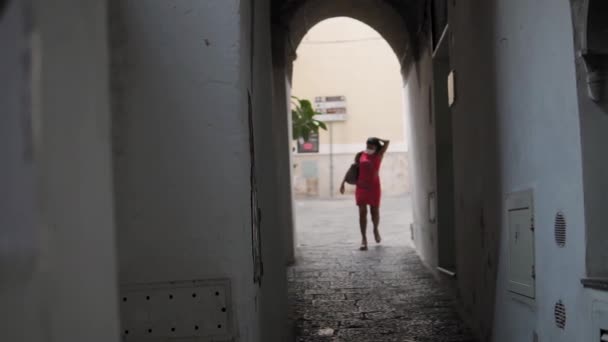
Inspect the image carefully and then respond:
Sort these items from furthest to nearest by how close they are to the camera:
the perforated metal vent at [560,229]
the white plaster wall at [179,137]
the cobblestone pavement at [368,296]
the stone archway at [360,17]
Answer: the stone archway at [360,17] → the cobblestone pavement at [368,296] → the perforated metal vent at [560,229] → the white plaster wall at [179,137]

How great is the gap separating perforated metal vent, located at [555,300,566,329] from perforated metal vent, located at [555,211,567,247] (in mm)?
236

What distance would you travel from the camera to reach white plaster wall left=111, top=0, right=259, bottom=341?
221cm

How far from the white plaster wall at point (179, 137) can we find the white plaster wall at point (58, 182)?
43.4 inches

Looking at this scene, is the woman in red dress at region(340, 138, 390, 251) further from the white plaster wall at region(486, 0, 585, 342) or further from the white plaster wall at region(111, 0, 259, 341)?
the white plaster wall at region(111, 0, 259, 341)

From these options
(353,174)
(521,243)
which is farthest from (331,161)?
(521,243)

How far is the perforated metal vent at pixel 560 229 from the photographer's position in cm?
251

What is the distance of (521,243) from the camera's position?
3.10 m

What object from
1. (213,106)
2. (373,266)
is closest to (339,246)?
(373,266)

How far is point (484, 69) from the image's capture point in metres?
3.74

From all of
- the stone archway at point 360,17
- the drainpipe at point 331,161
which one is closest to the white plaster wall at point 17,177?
the stone archway at point 360,17

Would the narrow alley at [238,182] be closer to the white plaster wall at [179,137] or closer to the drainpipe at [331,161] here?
the white plaster wall at [179,137]

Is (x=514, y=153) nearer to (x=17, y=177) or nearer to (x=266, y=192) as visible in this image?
(x=266, y=192)

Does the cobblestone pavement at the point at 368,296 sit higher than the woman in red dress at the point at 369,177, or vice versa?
the woman in red dress at the point at 369,177

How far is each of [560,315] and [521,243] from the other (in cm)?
55
